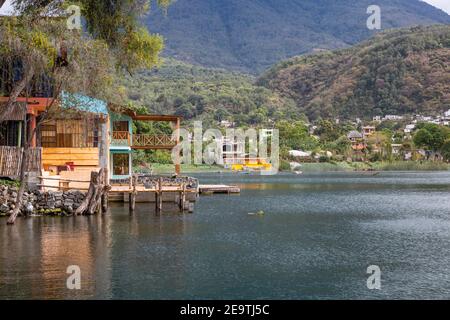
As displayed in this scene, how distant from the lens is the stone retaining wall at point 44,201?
30.8 meters

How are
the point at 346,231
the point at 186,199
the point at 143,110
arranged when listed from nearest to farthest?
1. the point at 346,231
2. the point at 186,199
3. the point at 143,110

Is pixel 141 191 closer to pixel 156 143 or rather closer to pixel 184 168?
pixel 156 143

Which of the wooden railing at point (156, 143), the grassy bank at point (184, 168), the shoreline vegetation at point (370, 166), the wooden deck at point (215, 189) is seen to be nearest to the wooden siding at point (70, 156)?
the wooden railing at point (156, 143)

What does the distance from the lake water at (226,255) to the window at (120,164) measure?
10.9 meters

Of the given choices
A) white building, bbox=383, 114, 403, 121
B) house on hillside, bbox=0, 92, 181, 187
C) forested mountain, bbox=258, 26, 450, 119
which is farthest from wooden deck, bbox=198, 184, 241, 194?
forested mountain, bbox=258, 26, 450, 119

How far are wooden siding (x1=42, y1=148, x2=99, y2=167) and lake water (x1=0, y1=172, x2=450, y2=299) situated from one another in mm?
3361

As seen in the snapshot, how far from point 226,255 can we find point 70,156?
18.0 metres

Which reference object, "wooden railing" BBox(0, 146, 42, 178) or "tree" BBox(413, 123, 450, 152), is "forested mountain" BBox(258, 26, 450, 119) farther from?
"wooden railing" BBox(0, 146, 42, 178)

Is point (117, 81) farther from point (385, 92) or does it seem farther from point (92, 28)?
point (385, 92)

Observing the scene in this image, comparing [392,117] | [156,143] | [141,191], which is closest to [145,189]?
[141,191]

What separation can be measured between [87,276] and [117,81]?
1142 cm

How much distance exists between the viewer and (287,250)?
23.4m

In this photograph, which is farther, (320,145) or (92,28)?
(320,145)
